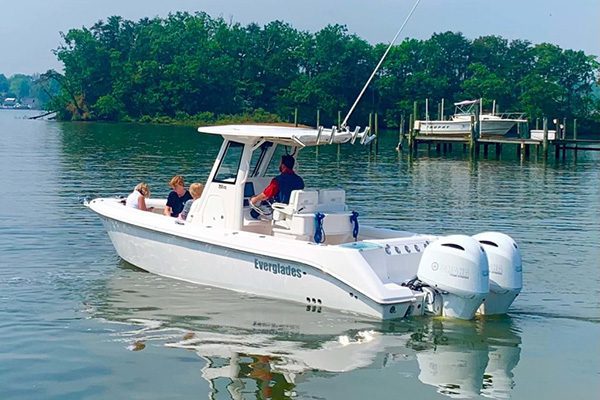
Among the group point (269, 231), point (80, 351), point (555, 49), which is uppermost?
point (555, 49)

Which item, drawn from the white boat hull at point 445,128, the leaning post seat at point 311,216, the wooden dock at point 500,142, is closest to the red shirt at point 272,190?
the leaning post seat at point 311,216

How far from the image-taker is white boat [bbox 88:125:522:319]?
12.0m

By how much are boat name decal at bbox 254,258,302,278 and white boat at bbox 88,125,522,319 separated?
0.05 feet

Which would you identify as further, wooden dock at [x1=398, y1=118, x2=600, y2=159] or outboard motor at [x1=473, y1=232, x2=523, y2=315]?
wooden dock at [x1=398, y1=118, x2=600, y2=159]

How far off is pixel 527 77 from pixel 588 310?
91.8 m

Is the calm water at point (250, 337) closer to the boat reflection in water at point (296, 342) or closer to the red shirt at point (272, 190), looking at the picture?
the boat reflection in water at point (296, 342)

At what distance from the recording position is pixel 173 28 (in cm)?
12044

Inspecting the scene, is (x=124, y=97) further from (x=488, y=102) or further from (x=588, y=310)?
(x=588, y=310)

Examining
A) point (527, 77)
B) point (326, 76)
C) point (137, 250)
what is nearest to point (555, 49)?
point (527, 77)

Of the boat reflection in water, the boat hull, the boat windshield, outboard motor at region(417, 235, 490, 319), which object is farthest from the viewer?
the boat windshield

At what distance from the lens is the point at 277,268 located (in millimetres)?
13055

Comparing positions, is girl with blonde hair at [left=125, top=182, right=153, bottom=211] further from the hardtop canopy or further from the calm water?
the hardtop canopy

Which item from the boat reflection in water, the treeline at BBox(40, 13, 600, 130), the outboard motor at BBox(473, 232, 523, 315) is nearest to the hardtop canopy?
the boat reflection in water

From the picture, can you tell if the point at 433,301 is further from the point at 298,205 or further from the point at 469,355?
the point at 298,205
